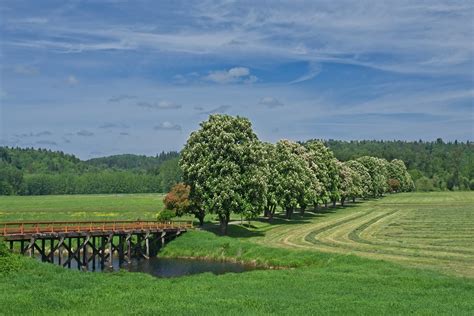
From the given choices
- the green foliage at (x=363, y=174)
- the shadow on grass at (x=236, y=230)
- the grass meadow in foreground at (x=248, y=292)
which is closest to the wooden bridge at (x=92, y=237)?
the shadow on grass at (x=236, y=230)

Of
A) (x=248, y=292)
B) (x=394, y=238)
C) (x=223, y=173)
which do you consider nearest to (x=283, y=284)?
(x=248, y=292)

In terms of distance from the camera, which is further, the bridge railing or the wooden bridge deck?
the bridge railing

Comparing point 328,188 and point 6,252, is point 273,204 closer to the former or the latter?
point 328,188

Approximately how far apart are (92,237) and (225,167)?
1963cm

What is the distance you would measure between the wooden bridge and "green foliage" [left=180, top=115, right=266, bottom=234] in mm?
5662

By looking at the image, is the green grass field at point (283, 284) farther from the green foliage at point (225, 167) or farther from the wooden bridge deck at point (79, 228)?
the green foliage at point (225, 167)

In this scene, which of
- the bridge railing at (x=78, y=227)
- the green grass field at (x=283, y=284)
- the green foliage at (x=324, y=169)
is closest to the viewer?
the green grass field at (x=283, y=284)

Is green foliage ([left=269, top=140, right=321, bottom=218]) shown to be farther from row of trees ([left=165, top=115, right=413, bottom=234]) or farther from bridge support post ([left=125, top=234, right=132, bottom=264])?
bridge support post ([left=125, top=234, right=132, bottom=264])

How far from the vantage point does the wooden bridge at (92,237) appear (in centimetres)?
5741

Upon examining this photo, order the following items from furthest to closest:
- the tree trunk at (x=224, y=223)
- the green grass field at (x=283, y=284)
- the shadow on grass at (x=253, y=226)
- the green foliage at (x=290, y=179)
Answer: the green foliage at (x=290, y=179), the shadow on grass at (x=253, y=226), the tree trunk at (x=224, y=223), the green grass field at (x=283, y=284)

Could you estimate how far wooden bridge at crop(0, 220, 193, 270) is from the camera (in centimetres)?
5741

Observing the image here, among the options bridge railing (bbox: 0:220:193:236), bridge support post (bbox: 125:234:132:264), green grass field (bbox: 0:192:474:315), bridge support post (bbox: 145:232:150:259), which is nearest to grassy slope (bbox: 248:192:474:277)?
green grass field (bbox: 0:192:474:315)

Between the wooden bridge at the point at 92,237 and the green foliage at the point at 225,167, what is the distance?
18.6ft

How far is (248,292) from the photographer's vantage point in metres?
39.5
